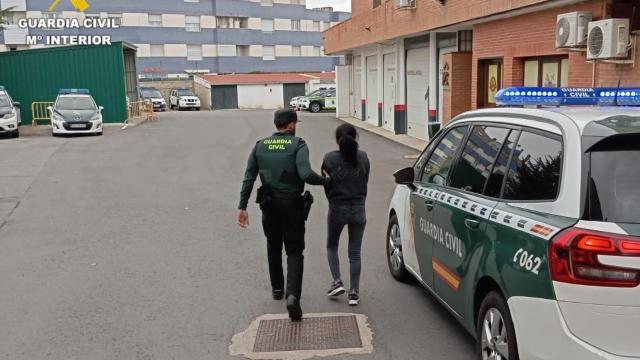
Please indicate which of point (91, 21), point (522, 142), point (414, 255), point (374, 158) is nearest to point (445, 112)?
point (374, 158)

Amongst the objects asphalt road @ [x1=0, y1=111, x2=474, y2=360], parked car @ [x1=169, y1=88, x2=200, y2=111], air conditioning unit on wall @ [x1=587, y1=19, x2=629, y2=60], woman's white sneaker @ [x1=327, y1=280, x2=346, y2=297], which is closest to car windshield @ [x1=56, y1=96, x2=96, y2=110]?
asphalt road @ [x1=0, y1=111, x2=474, y2=360]

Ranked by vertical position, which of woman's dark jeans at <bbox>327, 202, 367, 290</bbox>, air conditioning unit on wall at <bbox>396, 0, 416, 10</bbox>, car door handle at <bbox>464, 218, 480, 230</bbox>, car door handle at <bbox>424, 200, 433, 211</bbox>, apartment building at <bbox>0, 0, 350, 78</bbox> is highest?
apartment building at <bbox>0, 0, 350, 78</bbox>

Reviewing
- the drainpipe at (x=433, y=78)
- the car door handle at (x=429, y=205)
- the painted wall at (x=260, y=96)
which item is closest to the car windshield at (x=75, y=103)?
the drainpipe at (x=433, y=78)

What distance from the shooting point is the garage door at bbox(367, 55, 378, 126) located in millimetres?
28828

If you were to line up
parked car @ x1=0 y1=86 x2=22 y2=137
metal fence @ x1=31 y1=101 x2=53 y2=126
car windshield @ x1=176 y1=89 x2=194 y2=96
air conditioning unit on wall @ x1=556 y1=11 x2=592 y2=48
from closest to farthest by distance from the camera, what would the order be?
air conditioning unit on wall @ x1=556 y1=11 x2=592 y2=48 → parked car @ x1=0 y1=86 x2=22 y2=137 → metal fence @ x1=31 y1=101 x2=53 y2=126 → car windshield @ x1=176 y1=89 x2=194 y2=96

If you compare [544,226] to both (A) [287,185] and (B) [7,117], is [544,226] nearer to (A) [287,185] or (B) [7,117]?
(A) [287,185]

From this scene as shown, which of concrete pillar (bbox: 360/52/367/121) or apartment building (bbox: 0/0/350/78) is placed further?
apartment building (bbox: 0/0/350/78)

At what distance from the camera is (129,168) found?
1597 cm

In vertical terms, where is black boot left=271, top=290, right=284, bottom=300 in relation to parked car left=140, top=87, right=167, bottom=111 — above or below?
below

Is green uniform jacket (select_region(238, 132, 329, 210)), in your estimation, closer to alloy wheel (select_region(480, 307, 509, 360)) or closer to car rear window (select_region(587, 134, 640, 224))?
alloy wheel (select_region(480, 307, 509, 360))

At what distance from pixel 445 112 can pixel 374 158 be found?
2.90 meters

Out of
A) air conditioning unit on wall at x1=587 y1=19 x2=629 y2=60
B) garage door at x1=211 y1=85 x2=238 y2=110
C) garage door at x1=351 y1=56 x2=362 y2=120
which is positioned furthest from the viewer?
garage door at x1=211 y1=85 x2=238 y2=110

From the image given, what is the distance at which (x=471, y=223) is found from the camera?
4.33 meters

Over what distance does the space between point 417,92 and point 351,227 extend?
17.1 metres
